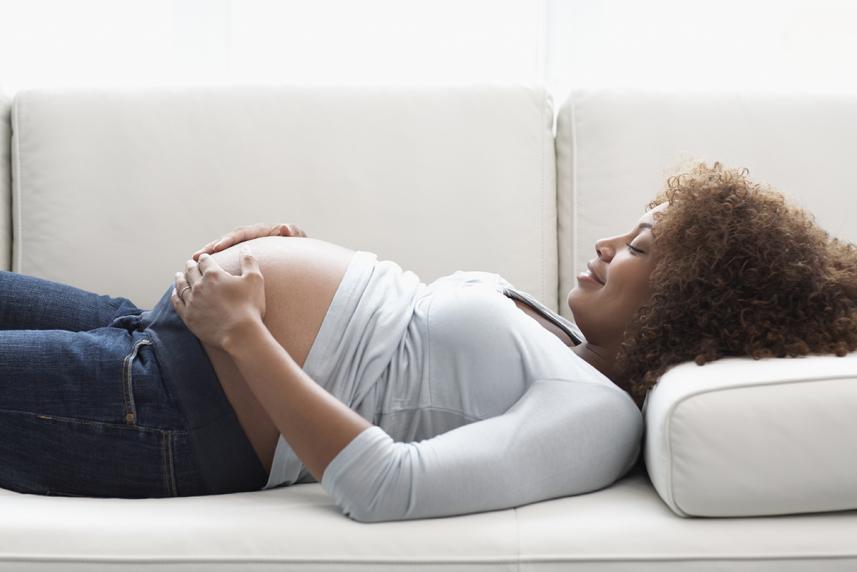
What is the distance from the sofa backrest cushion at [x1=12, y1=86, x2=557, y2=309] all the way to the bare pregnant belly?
17.2 inches

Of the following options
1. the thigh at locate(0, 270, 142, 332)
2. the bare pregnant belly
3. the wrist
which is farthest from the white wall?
the wrist

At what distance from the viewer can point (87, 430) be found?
1219 mm

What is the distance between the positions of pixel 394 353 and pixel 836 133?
1156 millimetres

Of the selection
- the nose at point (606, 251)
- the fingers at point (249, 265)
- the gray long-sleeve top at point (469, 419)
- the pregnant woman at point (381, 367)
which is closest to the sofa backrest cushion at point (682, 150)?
the nose at point (606, 251)

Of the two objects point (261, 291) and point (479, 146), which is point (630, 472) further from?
point (479, 146)

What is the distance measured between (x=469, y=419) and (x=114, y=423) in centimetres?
49

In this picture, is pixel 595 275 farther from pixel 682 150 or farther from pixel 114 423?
pixel 114 423

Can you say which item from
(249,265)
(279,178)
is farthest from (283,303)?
(279,178)

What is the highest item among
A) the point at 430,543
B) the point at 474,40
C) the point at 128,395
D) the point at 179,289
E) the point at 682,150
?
the point at 474,40

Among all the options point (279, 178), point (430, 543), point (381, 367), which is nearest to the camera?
point (430, 543)

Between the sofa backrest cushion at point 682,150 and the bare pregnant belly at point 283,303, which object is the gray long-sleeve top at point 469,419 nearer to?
the bare pregnant belly at point 283,303

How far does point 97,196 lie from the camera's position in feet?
6.07

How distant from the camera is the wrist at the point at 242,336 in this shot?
118cm

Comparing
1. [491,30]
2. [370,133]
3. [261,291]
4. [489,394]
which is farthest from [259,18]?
[489,394]
